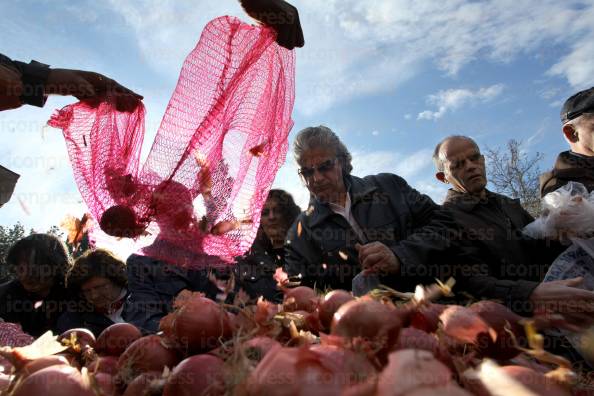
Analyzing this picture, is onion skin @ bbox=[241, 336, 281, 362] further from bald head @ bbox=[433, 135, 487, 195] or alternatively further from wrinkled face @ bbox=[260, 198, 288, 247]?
wrinkled face @ bbox=[260, 198, 288, 247]

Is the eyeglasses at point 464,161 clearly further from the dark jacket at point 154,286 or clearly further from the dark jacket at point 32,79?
the dark jacket at point 32,79

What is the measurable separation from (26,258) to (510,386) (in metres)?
2.81

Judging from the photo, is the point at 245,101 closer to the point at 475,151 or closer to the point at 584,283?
the point at 475,151

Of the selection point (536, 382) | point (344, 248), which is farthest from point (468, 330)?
point (344, 248)

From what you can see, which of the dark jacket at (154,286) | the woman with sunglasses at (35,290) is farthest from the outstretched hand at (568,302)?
the woman with sunglasses at (35,290)

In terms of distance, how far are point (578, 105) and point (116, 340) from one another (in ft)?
7.42

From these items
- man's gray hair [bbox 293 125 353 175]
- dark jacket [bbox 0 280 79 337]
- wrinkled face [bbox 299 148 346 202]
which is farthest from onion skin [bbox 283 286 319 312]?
dark jacket [bbox 0 280 79 337]

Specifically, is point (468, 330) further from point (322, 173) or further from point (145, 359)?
point (322, 173)

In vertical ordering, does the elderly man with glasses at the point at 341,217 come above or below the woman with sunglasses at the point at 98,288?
above

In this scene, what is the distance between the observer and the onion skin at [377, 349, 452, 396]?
0.54 m

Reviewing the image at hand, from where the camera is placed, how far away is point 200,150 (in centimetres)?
177

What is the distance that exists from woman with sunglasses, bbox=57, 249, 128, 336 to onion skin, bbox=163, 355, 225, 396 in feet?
6.19

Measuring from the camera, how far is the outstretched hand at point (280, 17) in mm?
1797

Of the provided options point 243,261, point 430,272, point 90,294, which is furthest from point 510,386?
point 90,294
